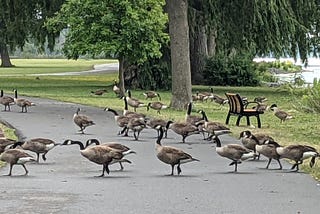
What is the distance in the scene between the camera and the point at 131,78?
139 ft

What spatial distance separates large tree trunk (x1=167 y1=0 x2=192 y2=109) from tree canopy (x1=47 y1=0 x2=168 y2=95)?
558 centimetres

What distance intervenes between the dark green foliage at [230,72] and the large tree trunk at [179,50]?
61.0 feet

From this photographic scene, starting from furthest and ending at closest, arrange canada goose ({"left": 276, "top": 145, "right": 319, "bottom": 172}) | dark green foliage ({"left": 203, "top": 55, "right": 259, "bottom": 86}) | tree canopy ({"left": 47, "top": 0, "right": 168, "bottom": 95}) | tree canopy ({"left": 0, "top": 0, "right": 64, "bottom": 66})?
1. dark green foliage ({"left": 203, "top": 55, "right": 259, "bottom": 86})
2. tree canopy ({"left": 0, "top": 0, "right": 64, "bottom": 66})
3. tree canopy ({"left": 47, "top": 0, "right": 168, "bottom": 95})
4. canada goose ({"left": 276, "top": 145, "right": 319, "bottom": 172})

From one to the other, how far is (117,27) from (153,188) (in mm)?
22832

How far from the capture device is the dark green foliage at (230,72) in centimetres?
4606

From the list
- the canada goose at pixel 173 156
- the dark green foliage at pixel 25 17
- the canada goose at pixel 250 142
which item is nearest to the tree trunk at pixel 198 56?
the dark green foliage at pixel 25 17

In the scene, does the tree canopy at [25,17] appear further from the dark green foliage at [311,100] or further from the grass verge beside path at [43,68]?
the grass verge beside path at [43,68]

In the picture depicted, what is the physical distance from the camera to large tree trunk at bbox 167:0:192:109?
26.7m

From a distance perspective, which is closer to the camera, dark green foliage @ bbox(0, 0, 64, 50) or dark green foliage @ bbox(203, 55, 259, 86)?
dark green foliage @ bbox(0, 0, 64, 50)

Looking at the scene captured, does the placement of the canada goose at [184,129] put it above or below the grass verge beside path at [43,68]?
above

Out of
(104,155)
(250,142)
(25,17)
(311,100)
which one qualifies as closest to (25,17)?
(25,17)

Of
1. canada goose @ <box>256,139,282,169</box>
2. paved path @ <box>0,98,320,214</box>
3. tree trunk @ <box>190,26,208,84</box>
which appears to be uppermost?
tree trunk @ <box>190,26,208,84</box>

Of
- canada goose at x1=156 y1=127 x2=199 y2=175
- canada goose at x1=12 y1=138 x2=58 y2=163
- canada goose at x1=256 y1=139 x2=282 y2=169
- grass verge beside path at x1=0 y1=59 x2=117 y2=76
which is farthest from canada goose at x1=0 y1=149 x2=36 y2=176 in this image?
grass verge beside path at x1=0 y1=59 x2=117 y2=76

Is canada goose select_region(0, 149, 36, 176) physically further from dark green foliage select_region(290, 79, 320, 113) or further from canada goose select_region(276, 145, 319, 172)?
dark green foliage select_region(290, 79, 320, 113)
